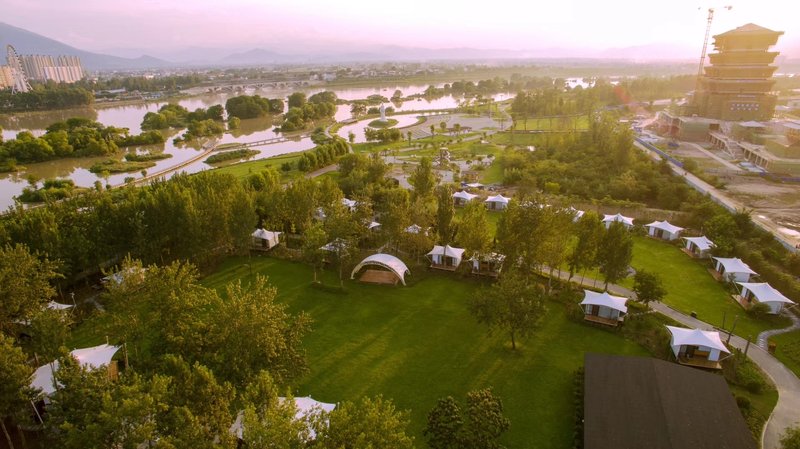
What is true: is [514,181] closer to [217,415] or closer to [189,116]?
[217,415]

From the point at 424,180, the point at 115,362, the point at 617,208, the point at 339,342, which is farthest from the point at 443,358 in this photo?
the point at 617,208

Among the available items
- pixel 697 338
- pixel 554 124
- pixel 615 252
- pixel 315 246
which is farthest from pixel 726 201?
pixel 554 124

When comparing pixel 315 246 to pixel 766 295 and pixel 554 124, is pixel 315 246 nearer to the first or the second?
pixel 766 295

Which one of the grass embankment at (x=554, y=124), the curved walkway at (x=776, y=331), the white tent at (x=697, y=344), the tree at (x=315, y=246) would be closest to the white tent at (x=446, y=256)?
the tree at (x=315, y=246)

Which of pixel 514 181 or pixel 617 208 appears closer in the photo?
pixel 617 208

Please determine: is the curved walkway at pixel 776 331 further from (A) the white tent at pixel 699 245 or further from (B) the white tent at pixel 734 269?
(A) the white tent at pixel 699 245

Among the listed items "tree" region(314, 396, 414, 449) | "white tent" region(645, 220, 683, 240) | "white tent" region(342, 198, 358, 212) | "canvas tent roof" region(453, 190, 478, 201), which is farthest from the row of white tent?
"canvas tent roof" region(453, 190, 478, 201)

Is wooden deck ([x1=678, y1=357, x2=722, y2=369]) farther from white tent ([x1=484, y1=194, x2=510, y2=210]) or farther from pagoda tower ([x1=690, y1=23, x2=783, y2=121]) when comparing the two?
pagoda tower ([x1=690, y1=23, x2=783, y2=121])
